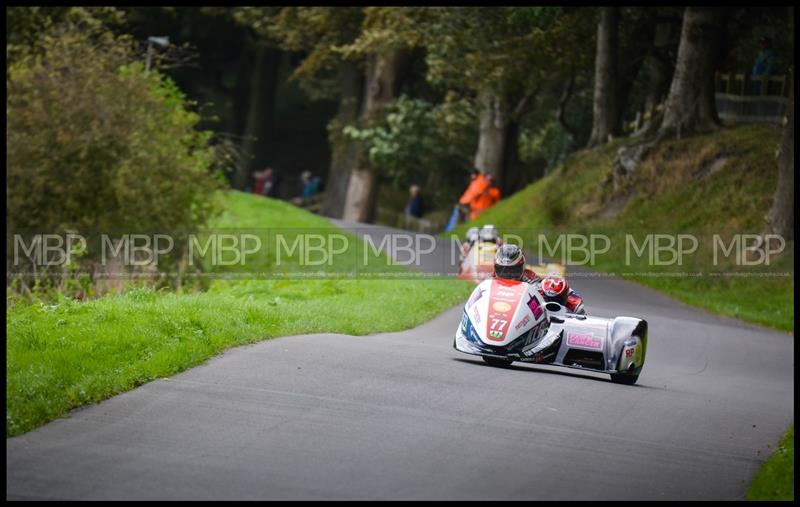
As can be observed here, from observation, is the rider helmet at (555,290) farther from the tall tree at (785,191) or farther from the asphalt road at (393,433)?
the tall tree at (785,191)

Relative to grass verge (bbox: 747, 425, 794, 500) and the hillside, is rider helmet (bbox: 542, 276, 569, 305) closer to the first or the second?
grass verge (bbox: 747, 425, 794, 500)

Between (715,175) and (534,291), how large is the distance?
2037 centimetres

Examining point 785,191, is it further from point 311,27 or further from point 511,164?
point 311,27

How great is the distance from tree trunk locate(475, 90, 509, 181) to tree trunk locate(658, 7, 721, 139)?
10851 millimetres

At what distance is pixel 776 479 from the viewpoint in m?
11.5

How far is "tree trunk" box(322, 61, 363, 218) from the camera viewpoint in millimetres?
58469

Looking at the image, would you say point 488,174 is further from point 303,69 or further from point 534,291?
point 534,291

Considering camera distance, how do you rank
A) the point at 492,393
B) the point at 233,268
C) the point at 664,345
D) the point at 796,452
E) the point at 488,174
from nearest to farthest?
the point at 796,452 → the point at 492,393 → the point at 664,345 → the point at 233,268 → the point at 488,174

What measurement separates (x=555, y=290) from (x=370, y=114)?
3889 centimetres

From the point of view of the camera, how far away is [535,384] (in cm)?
1530

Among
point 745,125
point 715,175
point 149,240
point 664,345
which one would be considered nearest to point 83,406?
point 664,345

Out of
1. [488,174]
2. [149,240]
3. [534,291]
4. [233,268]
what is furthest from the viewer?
[488,174]

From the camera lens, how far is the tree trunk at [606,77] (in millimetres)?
40875

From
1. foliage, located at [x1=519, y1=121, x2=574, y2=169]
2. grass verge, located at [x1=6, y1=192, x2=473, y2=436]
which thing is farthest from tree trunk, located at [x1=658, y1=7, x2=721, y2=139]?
grass verge, located at [x1=6, y1=192, x2=473, y2=436]
